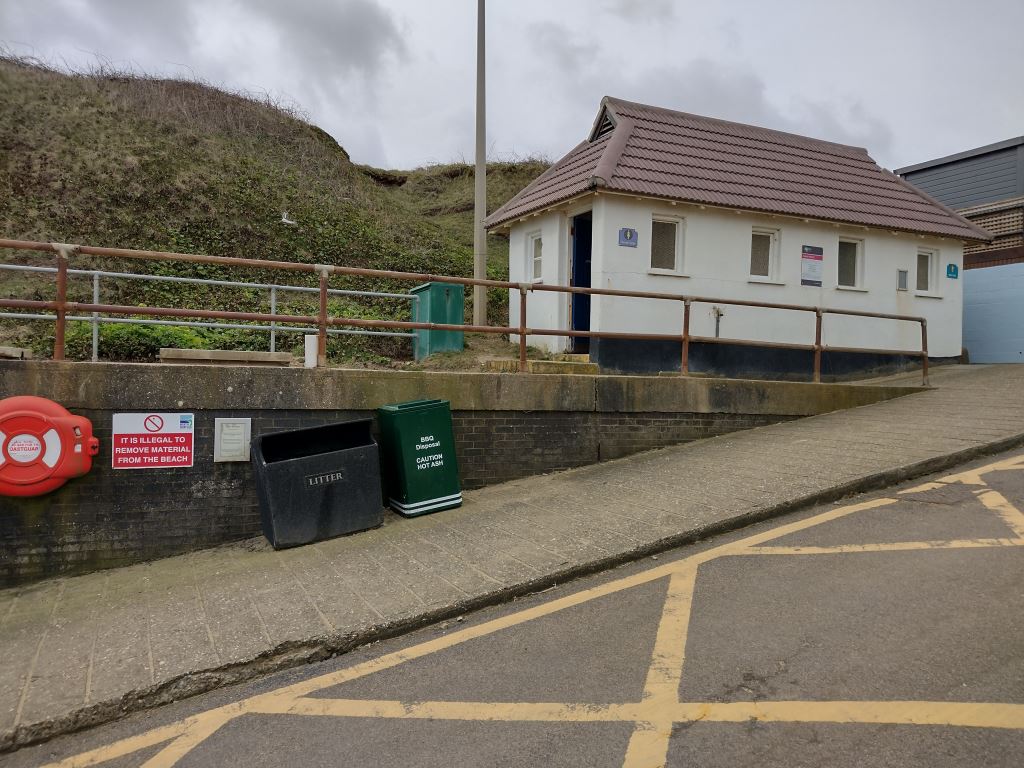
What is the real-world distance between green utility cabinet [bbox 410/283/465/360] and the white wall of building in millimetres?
1924

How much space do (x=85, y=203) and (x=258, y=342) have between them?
9.43 meters

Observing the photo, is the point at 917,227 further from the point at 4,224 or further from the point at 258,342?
the point at 4,224

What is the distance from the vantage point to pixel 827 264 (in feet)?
40.9

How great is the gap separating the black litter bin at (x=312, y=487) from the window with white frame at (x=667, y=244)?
6.58 metres

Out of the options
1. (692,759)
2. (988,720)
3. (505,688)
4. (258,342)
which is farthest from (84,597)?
(258,342)

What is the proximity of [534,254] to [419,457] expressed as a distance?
22.8ft

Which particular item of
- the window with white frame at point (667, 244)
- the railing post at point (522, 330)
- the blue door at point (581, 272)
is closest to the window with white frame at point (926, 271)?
the window with white frame at point (667, 244)

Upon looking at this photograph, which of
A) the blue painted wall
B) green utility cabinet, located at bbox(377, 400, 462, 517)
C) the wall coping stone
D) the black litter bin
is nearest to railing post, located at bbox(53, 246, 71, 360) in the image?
the wall coping stone

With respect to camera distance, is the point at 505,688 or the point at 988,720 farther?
the point at 505,688

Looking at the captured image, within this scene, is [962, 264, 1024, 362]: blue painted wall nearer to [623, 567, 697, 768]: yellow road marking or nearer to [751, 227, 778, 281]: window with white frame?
[751, 227, 778, 281]: window with white frame

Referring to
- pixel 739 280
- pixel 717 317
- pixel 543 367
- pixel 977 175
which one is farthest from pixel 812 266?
pixel 977 175

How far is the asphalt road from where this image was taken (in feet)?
9.86

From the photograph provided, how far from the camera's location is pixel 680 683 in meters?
3.49

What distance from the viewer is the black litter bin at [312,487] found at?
19.8ft
